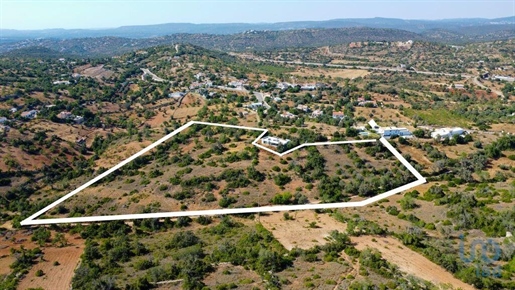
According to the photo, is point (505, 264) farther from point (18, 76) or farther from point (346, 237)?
point (18, 76)

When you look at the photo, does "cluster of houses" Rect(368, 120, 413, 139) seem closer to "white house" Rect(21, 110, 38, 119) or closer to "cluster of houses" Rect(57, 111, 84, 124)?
"cluster of houses" Rect(57, 111, 84, 124)

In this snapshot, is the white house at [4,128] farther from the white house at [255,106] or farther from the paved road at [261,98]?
the paved road at [261,98]

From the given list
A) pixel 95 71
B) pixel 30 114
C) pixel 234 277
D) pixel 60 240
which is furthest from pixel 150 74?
pixel 234 277

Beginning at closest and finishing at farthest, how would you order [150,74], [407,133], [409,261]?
[409,261] < [407,133] < [150,74]

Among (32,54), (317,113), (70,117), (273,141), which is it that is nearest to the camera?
(273,141)

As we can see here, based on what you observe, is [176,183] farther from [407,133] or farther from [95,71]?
[95,71]

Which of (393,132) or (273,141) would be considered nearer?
(273,141)
